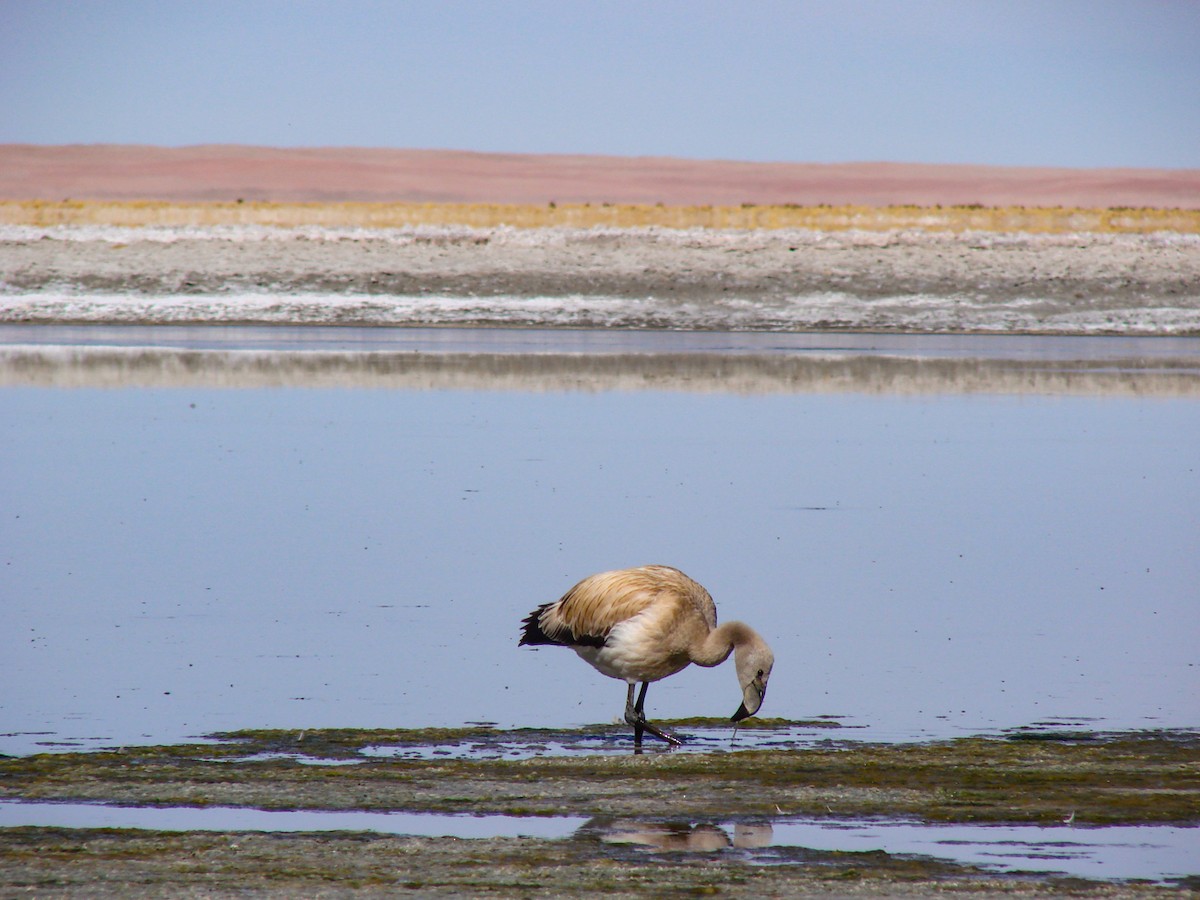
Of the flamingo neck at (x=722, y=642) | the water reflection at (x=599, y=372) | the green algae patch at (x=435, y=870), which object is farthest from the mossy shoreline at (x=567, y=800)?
the water reflection at (x=599, y=372)

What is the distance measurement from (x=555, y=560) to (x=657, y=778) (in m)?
4.51

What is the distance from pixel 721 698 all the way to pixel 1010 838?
2.78m

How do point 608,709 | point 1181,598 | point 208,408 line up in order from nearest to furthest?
point 608,709 → point 1181,598 → point 208,408

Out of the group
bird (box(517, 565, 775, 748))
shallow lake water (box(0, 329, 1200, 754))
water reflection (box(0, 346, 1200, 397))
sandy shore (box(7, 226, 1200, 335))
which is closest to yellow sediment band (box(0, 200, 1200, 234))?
sandy shore (box(7, 226, 1200, 335))

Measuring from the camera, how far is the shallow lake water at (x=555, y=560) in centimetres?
818

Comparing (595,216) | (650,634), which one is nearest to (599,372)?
(650,634)

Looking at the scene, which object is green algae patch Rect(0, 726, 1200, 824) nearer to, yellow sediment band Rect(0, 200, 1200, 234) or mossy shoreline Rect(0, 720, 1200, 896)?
mossy shoreline Rect(0, 720, 1200, 896)

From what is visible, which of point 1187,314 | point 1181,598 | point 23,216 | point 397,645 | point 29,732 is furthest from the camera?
point 23,216

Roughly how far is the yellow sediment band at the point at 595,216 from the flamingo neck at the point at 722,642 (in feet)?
147

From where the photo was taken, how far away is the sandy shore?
4103cm

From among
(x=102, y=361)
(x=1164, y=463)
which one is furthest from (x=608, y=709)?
(x=102, y=361)

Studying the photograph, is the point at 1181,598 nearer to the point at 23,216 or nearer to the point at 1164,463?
the point at 1164,463

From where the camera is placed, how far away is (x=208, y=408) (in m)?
20.9

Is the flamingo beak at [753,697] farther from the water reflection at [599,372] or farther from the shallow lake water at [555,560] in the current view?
the water reflection at [599,372]
